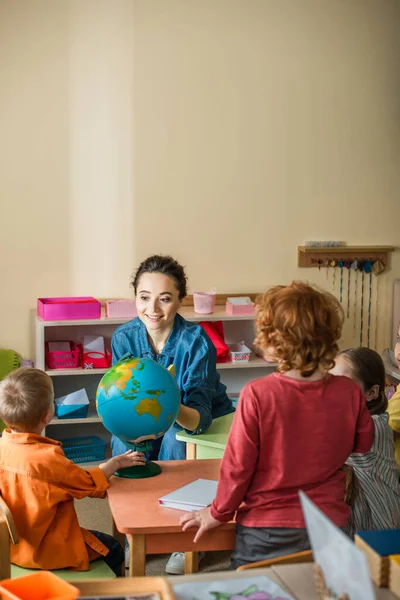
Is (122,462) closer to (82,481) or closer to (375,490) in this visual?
(82,481)

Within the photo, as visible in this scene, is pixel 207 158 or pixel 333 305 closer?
pixel 333 305

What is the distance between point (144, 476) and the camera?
2582 mm

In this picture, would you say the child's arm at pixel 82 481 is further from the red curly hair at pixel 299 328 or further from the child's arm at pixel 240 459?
the red curly hair at pixel 299 328

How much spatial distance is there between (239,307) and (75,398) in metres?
1.13

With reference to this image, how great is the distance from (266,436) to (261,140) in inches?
132

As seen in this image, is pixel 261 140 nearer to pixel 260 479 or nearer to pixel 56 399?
pixel 56 399

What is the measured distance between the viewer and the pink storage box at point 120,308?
4.77 metres

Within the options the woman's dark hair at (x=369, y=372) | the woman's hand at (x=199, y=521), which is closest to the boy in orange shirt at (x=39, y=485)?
the woman's hand at (x=199, y=521)

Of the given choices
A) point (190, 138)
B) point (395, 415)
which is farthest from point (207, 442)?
point (190, 138)

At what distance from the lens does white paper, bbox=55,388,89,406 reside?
4.75 meters

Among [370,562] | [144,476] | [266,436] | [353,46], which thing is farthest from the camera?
[353,46]

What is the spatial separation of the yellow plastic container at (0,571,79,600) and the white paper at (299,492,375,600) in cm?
50

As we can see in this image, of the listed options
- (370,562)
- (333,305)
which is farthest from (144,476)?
(370,562)

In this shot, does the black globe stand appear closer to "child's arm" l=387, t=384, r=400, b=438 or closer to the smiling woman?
the smiling woman
